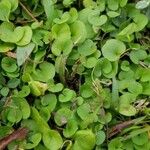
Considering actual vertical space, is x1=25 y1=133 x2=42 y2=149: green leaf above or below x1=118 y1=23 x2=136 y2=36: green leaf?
below

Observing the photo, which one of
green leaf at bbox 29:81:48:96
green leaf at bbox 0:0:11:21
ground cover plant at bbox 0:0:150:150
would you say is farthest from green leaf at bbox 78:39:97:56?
green leaf at bbox 0:0:11:21

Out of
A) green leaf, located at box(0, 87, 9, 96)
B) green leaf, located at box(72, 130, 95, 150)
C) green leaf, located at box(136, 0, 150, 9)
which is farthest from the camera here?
green leaf, located at box(136, 0, 150, 9)

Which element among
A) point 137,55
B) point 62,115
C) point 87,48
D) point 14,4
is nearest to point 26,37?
point 14,4

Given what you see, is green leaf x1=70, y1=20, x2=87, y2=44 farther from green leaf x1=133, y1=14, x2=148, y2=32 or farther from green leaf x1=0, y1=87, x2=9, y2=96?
green leaf x1=0, y1=87, x2=9, y2=96

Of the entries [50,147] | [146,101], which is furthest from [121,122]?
[50,147]

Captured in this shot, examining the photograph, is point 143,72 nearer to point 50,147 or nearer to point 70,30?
point 70,30

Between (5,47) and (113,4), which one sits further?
(113,4)

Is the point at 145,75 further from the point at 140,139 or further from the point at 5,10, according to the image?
the point at 5,10
